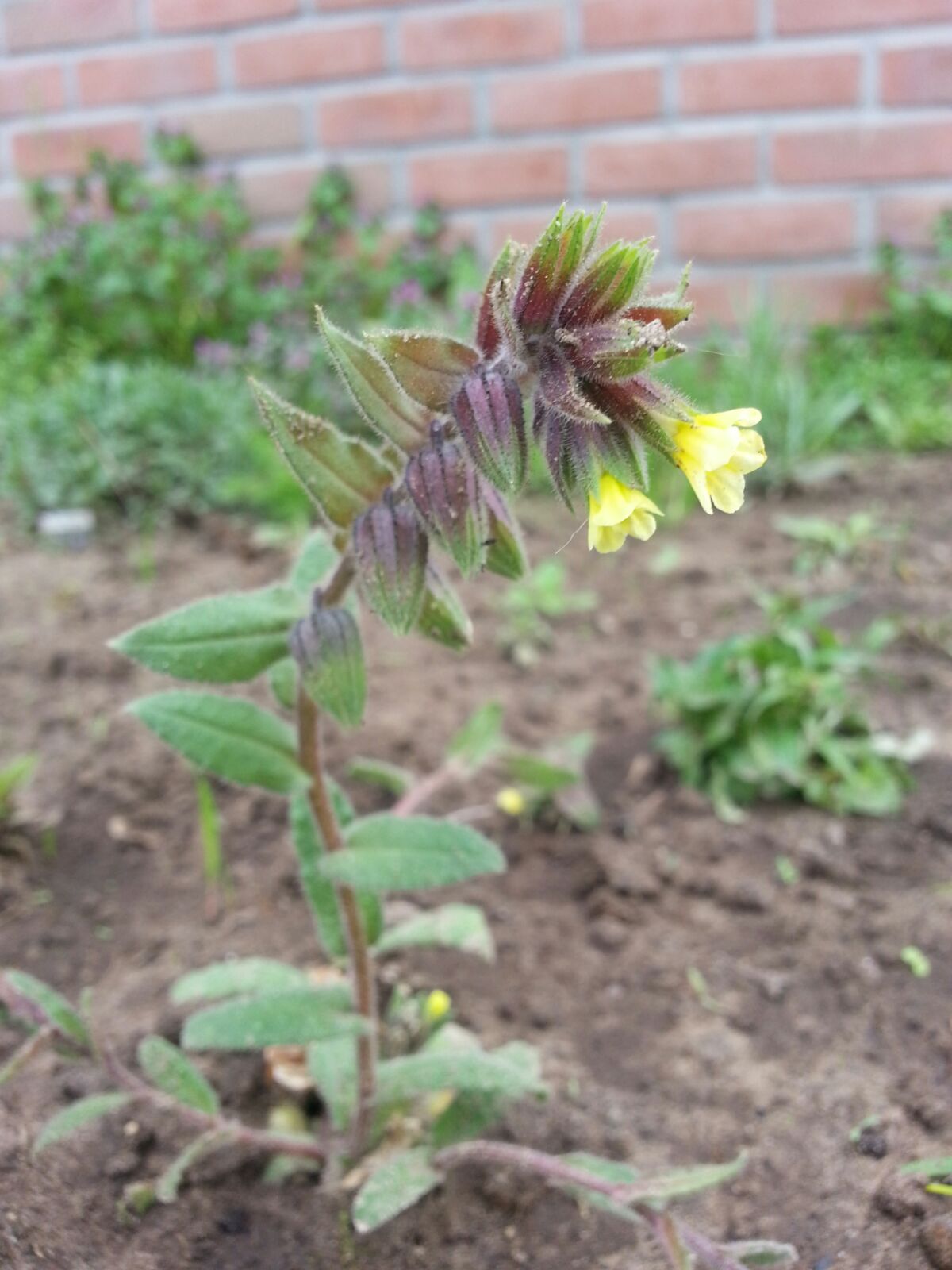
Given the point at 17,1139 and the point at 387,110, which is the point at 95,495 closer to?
the point at 387,110

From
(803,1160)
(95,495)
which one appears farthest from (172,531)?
(803,1160)

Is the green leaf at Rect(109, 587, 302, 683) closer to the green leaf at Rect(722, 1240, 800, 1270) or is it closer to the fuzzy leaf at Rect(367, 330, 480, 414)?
the fuzzy leaf at Rect(367, 330, 480, 414)


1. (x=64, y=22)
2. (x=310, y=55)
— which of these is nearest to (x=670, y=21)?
(x=310, y=55)

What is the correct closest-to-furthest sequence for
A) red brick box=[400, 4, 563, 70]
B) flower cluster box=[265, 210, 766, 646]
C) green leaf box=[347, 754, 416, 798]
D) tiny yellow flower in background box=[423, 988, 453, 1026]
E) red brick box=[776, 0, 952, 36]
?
flower cluster box=[265, 210, 766, 646], tiny yellow flower in background box=[423, 988, 453, 1026], green leaf box=[347, 754, 416, 798], red brick box=[776, 0, 952, 36], red brick box=[400, 4, 563, 70]

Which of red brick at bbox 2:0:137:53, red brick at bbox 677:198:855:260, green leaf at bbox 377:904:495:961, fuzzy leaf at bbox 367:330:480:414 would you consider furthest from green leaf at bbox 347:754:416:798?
red brick at bbox 2:0:137:53

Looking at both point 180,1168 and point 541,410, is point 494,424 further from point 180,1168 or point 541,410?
point 180,1168

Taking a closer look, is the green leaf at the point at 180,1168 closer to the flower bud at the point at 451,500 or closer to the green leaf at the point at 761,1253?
the green leaf at the point at 761,1253
